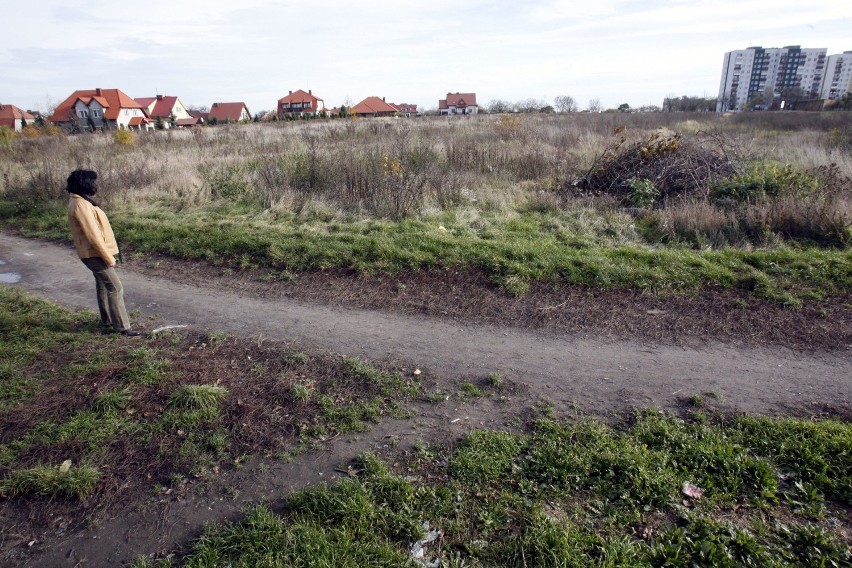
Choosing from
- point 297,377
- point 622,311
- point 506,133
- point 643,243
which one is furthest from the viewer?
point 506,133

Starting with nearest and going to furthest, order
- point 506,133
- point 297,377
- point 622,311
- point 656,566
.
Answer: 1. point 656,566
2. point 297,377
3. point 622,311
4. point 506,133

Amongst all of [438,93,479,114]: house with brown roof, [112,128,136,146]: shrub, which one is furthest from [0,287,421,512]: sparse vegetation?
[438,93,479,114]: house with brown roof

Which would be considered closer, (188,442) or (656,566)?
(656,566)

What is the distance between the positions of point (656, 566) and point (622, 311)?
140 inches

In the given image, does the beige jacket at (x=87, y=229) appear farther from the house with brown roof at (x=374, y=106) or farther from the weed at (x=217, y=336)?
the house with brown roof at (x=374, y=106)

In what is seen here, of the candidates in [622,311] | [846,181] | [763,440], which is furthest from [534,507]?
[846,181]

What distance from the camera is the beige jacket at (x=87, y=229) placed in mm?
5137

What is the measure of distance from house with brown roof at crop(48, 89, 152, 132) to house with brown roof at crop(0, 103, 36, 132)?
281 centimetres

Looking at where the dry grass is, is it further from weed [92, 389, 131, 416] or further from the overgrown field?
weed [92, 389, 131, 416]

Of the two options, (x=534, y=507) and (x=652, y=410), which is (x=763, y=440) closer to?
(x=652, y=410)

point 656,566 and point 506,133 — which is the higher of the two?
point 506,133

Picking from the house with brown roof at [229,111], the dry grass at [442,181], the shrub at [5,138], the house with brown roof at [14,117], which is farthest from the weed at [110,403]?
the house with brown roof at [229,111]

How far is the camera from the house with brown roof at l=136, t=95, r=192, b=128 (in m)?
63.8

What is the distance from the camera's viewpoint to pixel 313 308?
6.26 metres
